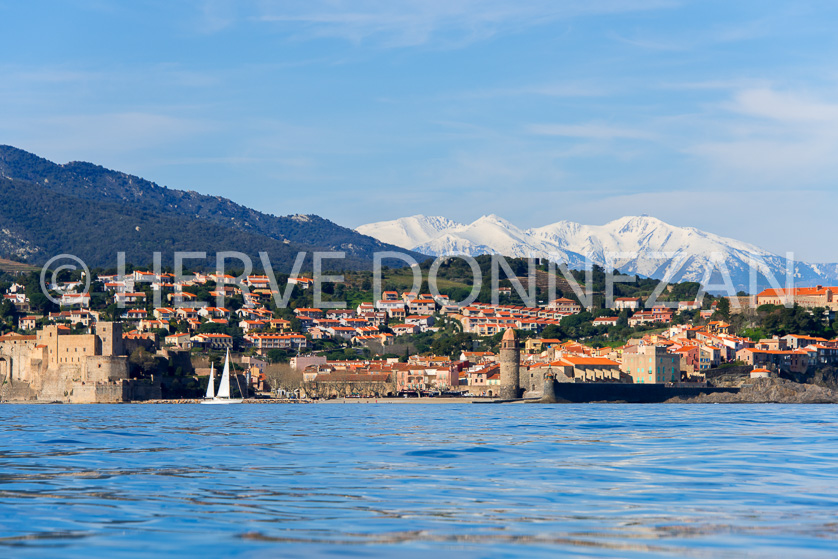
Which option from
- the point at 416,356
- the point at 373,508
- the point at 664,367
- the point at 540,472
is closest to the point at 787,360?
the point at 664,367

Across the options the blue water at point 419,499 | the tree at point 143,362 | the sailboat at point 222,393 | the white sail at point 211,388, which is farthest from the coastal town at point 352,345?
the blue water at point 419,499

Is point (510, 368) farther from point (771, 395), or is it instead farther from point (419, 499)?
point (419, 499)

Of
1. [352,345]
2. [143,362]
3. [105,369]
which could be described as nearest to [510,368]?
[143,362]

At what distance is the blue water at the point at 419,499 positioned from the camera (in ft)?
34.0

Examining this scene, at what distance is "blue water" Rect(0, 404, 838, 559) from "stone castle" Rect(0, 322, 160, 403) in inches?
2321

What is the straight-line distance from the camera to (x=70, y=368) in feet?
273

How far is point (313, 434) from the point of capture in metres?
28.1

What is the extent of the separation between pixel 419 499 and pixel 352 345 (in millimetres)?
95018

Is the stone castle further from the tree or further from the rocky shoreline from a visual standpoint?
the rocky shoreline

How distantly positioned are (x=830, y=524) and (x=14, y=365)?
3232 inches

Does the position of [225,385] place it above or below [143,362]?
below

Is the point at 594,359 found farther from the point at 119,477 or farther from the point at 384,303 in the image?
the point at 119,477

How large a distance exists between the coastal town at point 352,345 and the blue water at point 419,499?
52.8m

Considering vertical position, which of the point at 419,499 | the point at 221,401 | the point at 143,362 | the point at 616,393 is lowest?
the point at 221,401
